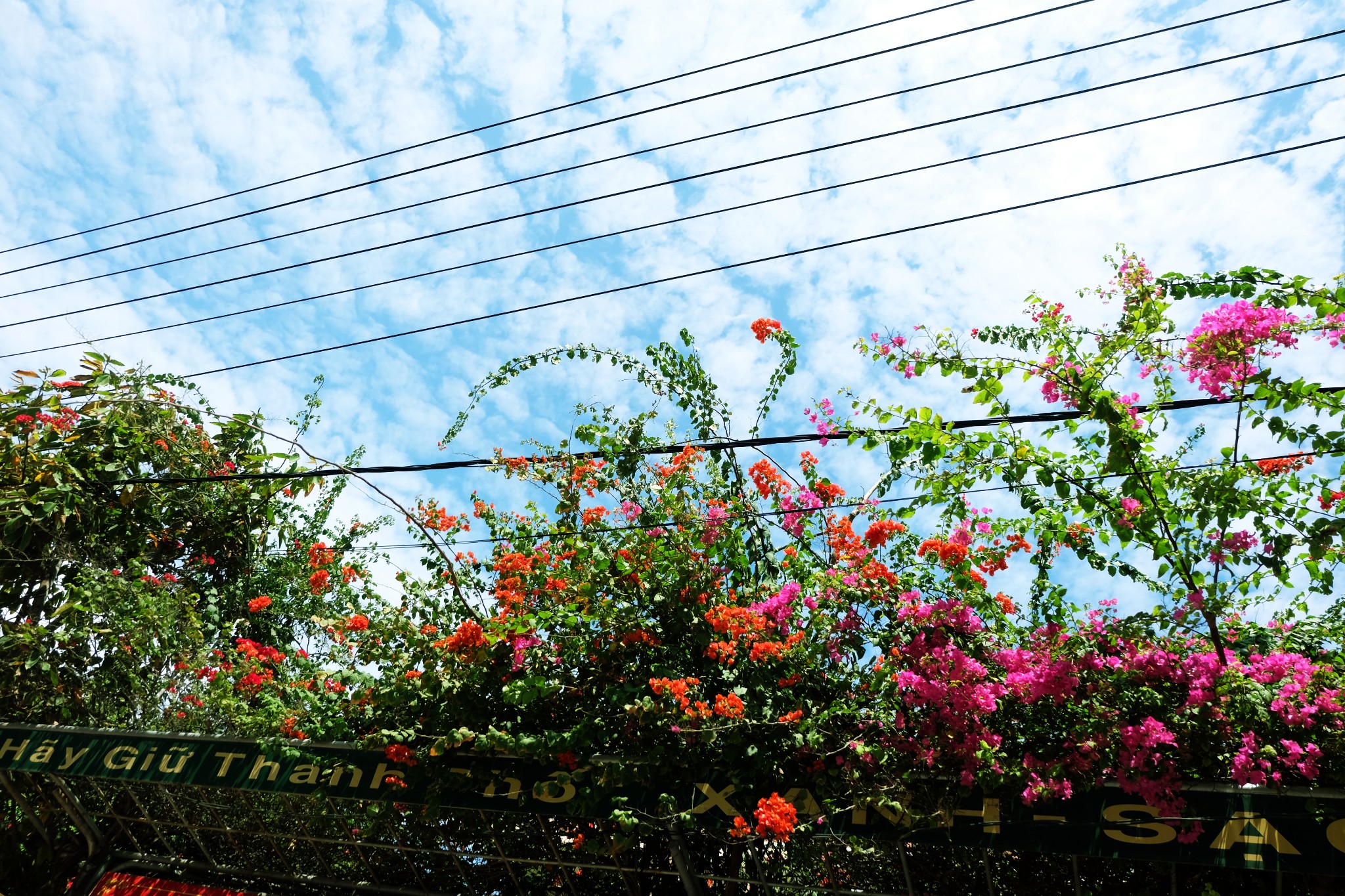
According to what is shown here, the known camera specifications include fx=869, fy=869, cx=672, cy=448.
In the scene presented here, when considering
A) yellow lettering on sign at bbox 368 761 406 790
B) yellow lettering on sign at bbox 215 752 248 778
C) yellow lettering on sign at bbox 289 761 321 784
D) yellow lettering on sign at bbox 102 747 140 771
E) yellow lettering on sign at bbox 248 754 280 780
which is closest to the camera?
yellow lettering on sign at bbox 368 761 406 790

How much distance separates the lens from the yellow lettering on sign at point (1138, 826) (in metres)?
4.57

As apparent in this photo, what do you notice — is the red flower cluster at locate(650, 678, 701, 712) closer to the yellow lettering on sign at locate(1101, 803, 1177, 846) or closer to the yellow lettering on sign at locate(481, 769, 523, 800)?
the yellow lettering on sign at locate(481, 769, 523, 800)

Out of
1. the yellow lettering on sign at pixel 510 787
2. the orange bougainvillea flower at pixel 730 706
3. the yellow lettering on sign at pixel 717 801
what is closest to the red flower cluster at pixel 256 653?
the yellow lettering on sign at pixel 510 787

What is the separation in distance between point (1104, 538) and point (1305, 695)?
122 centimetres

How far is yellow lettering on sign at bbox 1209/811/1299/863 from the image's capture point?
4.37 metres

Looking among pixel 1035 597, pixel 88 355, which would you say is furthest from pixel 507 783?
pixel 88 355

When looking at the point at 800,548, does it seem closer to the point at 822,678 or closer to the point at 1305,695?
the point at 822,678

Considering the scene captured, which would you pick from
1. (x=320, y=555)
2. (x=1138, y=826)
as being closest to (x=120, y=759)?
(x=320, y=555)

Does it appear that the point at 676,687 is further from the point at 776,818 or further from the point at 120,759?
the point at 120,759

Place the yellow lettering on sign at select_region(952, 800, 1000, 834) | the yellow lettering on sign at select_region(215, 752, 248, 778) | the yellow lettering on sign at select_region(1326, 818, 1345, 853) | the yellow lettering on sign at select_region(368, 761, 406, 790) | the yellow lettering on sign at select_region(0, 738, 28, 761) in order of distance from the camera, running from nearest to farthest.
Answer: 1. the yellow lettering on sign at select_region(1326, 818, 1345, 853)
2. the yellow lettering on sign at select_region(952, 800, 1000, 834)
3. the yellow lettering on sign at select_region(368, 761, 406, 790)
4. the yellow lettering on sign at select_region(215, 752, 248, 778)
5. the yellow lettering on sign at select_region(0, 738, 28, 761)

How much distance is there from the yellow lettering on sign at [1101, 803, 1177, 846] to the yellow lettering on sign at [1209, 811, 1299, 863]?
0.20m

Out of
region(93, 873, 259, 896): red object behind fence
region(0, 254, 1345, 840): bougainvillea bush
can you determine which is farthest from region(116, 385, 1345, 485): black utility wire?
region(93, 873, 259, 896): red object behind fence

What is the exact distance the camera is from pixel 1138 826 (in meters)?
4.63

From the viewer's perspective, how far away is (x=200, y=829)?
809 cm
